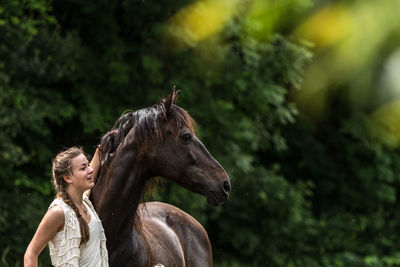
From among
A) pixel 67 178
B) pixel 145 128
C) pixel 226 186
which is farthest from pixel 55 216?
pixel 226 186

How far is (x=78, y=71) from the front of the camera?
12406mm

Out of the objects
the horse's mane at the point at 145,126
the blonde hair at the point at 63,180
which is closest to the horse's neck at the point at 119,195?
the horse's mane at the point at 145,126

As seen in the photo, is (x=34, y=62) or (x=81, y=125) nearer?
(x=34, y=62)

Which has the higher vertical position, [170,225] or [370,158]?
[170,225]

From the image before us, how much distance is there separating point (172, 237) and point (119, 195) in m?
1.25

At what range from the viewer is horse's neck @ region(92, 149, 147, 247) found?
505 centimetres

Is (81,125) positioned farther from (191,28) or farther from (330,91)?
(330,91)

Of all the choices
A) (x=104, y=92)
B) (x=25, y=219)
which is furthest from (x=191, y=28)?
(x=25, y=219)

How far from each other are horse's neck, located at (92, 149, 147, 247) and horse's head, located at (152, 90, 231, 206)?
0.53 ft

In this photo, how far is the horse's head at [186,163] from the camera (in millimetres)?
5082

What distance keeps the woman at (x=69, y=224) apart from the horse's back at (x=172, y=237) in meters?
1.32

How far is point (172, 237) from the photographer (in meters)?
6.20

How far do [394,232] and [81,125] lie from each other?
767 centimetres

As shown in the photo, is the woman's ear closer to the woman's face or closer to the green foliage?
the woman's face
